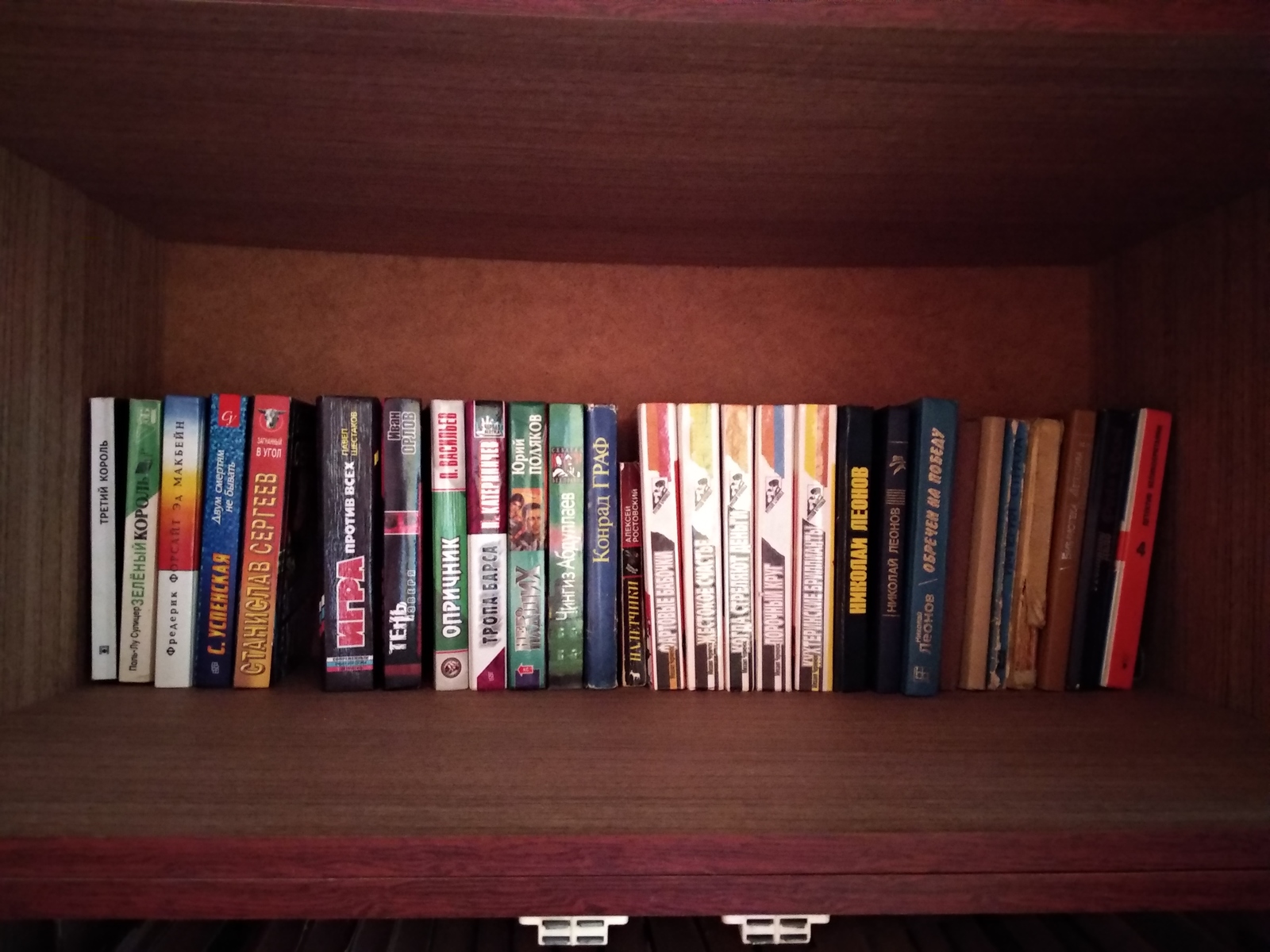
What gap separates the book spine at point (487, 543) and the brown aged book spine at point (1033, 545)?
534 mm

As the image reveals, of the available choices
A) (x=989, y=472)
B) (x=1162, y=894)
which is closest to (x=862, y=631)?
(x=989, y=472)

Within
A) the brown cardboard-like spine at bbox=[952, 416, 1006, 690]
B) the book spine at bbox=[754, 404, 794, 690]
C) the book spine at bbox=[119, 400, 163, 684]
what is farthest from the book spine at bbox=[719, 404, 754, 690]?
the book spine at bbox=[119, 400, 163, 684]

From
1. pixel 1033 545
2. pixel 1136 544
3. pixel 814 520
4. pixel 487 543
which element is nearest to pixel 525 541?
pixel 487 543

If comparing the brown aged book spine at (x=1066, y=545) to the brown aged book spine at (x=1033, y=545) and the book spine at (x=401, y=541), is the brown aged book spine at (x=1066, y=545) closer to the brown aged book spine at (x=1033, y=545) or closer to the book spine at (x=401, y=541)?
the brown aged book spine at (x=1033, y=545)

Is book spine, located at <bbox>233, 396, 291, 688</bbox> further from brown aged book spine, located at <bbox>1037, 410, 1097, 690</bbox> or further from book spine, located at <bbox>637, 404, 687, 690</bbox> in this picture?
brown aged book spine, located at <bbox>1037, 410, 1097, 690</bbox>

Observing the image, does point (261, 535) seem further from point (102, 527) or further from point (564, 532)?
point (564, 532)

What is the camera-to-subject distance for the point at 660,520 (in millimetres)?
770

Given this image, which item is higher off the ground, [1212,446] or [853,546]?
[1212,446]

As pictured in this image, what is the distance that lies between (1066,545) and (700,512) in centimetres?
39

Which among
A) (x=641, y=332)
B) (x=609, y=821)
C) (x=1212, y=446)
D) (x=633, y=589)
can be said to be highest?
(x=641, y=332)

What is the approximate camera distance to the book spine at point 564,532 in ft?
2.53

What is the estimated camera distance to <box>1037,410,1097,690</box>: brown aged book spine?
0.79 meters

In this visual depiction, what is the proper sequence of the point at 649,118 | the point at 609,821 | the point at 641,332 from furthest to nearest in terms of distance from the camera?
1. the point at 641,332
2. the point at 649,118
3. the point at 609,821

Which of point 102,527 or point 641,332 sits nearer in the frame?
point 102,527
